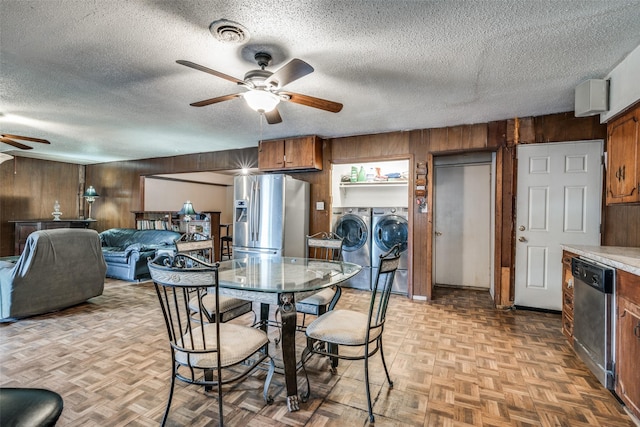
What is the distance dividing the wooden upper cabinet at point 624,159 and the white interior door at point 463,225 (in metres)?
1.97

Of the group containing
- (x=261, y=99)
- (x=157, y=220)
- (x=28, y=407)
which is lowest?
(x=28, y=407)

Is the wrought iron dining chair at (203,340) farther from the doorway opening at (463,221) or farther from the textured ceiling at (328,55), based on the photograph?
the doorway opening at (463,221)

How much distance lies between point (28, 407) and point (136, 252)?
15.5ft

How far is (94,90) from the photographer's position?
3.00 meters

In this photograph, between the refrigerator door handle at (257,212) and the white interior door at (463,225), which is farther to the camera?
the white interior door at (463,225)

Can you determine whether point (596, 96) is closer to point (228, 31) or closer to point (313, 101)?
point (313, 101)

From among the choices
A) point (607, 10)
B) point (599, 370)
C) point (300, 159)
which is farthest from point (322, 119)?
point (599, 370)

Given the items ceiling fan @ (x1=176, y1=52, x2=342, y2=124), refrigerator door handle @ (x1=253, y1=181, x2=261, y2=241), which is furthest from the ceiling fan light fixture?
refrigerator door handle @ (x1=253, y1=181, x2=261, y2=241)

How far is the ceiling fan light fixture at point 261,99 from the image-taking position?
2230 mm

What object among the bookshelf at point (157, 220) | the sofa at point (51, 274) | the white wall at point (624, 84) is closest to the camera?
the white wall at point (624, 84)

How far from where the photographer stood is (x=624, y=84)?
2342 mm

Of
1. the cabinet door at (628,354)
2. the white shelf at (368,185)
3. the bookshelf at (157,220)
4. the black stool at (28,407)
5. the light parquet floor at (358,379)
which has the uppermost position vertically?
the white shelf at (368,185)

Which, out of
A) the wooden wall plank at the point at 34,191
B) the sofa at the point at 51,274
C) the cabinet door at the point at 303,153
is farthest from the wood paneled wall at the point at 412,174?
the sofa at the point at 51,274

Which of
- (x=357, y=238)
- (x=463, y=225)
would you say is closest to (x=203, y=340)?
(x=357, y=238)
